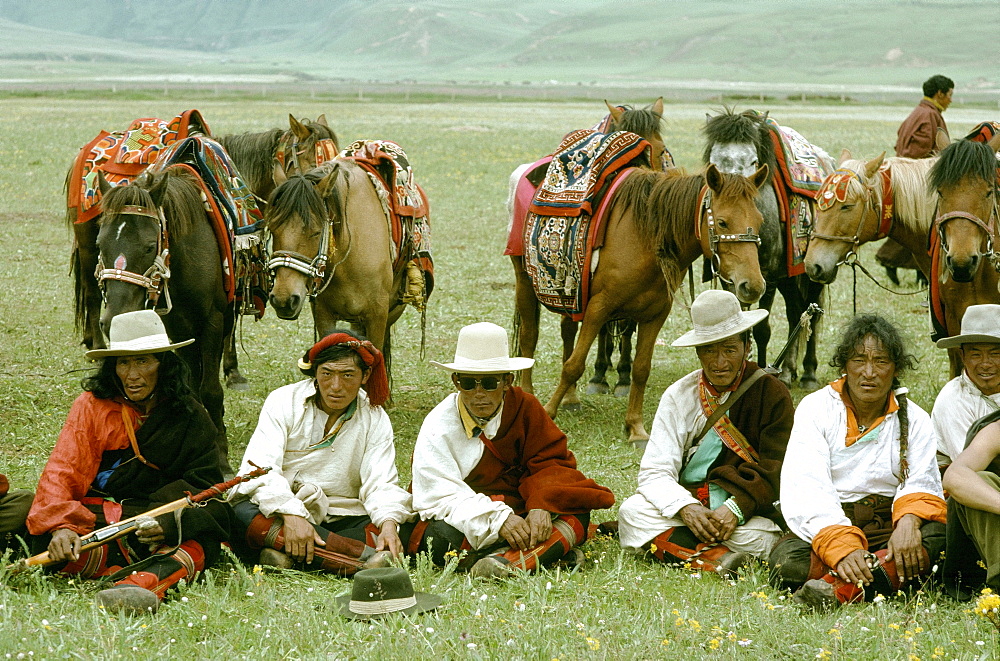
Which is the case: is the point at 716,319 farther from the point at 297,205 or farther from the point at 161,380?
the point at 297,205

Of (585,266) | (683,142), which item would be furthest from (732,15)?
(585,266)

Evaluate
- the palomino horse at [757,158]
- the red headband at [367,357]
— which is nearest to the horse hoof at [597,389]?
the palomino horse at [757,158]

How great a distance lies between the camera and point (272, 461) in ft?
15.6

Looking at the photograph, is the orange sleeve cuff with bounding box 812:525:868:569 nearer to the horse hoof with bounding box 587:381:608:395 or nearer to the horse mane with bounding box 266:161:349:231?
the horse mane with bounding box 266:161:349:231

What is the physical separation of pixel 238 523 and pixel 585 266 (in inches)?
125

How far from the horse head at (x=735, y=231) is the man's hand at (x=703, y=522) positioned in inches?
84.4

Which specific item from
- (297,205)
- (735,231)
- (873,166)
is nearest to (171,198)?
(297,205)

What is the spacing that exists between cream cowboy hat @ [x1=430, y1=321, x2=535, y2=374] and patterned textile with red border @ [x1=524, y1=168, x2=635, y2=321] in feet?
7.92

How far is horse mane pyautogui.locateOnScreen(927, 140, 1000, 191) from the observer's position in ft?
19.5

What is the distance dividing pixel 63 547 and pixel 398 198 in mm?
3790

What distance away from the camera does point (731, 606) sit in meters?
4.17

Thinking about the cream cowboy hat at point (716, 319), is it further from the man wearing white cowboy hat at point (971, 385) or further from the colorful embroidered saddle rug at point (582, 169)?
the colorful embroidered saddle rug at point (582, 169)

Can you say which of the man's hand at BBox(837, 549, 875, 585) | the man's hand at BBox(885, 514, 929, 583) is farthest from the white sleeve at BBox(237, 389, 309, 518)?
the man's hand at BBox(885, 514, 929, 583)

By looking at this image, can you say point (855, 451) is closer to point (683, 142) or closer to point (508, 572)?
point (508, 572)
